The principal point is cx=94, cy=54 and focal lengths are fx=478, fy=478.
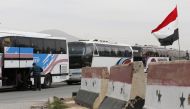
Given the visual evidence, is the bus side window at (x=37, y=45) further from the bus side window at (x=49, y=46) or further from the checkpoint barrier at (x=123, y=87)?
the checkpoint barrier at (x=123, y=87)

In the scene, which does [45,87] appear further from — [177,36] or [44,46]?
[177,36]

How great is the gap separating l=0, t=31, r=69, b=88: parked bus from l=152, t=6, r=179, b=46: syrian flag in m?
12.1

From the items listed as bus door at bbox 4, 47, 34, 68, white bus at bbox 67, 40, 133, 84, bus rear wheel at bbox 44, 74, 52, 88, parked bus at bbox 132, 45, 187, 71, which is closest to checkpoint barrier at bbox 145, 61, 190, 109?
bus door at bbox 4, 47, 34, 68

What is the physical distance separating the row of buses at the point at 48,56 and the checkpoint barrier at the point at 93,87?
35.5 feet

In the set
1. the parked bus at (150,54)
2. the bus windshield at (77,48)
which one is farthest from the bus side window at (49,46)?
the parked bus at (150,54)

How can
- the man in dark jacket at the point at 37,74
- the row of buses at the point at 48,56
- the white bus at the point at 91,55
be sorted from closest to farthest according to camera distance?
the row of buses at the point at 48,56, the man in dark jacket at the point at 37,74, the white bus at the point at 91,55

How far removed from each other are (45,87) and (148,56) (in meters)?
20.2

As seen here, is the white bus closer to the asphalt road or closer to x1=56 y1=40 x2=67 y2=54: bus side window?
x1=56 y1=40 x2=67 y2=54: bus side window

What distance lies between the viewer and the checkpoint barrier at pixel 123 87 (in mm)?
8930

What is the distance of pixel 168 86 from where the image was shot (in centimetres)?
726

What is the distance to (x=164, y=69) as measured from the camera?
7.45 metres

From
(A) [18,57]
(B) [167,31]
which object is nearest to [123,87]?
(B) [167,31]

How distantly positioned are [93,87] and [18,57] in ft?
42.3

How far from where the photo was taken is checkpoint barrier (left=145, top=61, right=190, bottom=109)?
21.7 ft
